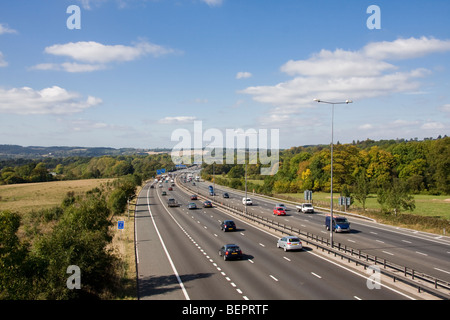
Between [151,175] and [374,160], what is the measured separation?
377ft

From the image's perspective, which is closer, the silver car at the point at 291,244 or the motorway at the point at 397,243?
the motorway at the point at 397,243

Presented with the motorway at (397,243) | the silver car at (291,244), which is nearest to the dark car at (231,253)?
the silver car at (291,244)

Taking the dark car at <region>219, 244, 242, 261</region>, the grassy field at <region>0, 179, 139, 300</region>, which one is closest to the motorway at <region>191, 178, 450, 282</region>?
the dark car at <region>219, 244, 242, 261</region>

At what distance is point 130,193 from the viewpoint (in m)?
69.6

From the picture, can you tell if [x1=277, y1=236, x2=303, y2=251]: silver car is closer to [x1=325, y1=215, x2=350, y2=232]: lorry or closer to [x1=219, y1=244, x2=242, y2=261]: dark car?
[x1=219, y1=244, x2=242, y2=261]: dark car

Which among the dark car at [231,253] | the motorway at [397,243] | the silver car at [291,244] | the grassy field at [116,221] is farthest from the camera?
the silver car at [291,244]

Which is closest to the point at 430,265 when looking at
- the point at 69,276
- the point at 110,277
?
the point at 110,277

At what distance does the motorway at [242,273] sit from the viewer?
1795 cm

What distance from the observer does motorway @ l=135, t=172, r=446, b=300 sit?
58.9 feet

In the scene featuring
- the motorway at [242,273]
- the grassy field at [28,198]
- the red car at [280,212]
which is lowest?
Answer: the grassy field at [28,198]

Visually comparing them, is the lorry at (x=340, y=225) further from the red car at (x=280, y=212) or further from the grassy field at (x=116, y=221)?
the grassy field at (x=116, y=221)

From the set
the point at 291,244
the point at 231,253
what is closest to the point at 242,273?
the point at 231,253

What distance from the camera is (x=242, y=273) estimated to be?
22328 millimetres

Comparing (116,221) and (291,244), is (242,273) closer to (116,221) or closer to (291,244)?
(291,244)
